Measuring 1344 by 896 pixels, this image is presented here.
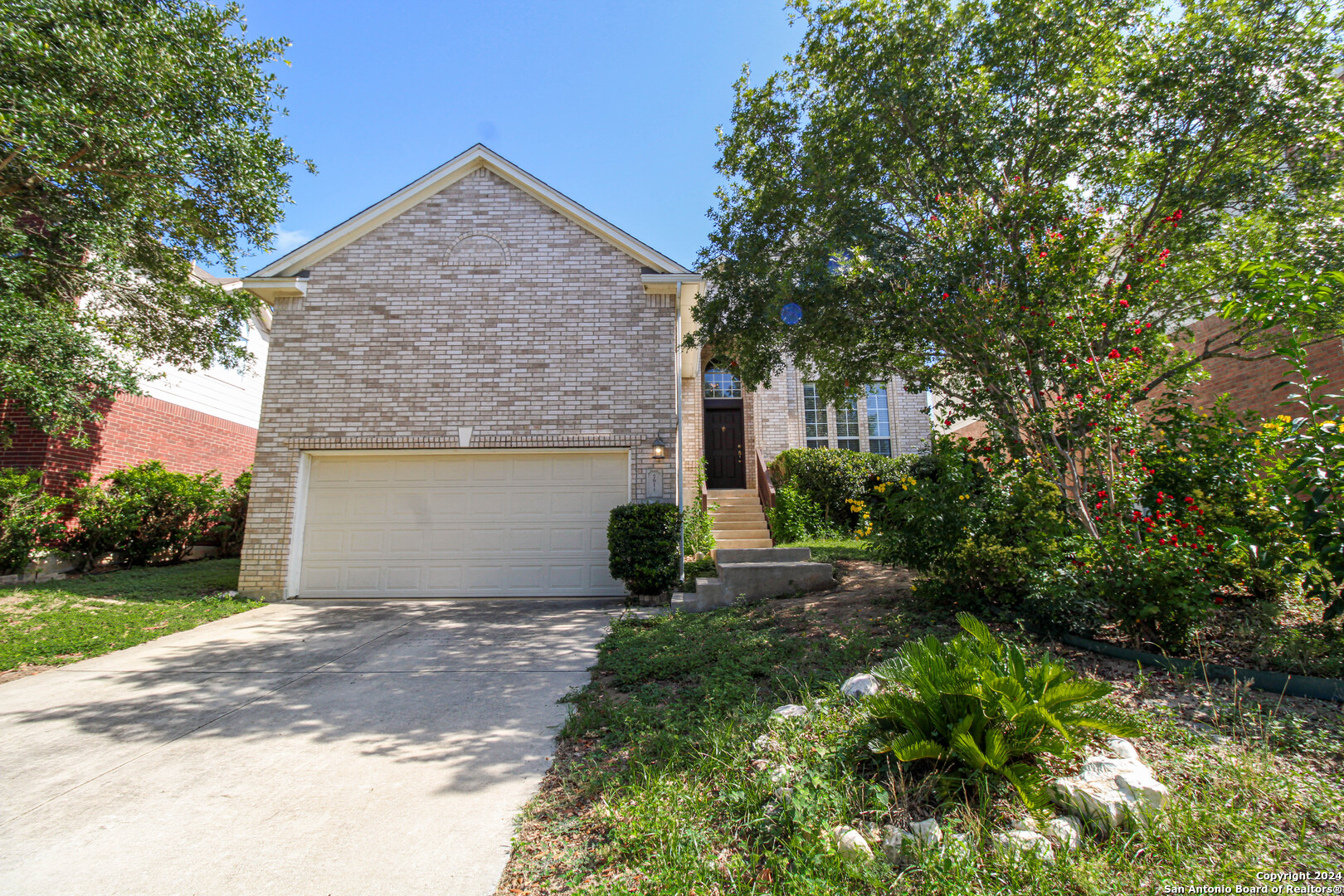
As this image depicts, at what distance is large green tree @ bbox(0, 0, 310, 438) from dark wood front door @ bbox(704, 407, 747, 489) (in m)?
9.55

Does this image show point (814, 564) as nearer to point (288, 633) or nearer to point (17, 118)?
point (288, 633)

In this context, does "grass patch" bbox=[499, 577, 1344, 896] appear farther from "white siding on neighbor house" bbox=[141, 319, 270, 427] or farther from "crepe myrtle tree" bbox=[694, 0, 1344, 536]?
"white siding on neighbor house" bbox=[141, 319, 270, 427]

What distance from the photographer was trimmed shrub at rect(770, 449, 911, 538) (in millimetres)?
12484

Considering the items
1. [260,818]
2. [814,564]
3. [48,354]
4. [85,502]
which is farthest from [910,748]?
[85,502]

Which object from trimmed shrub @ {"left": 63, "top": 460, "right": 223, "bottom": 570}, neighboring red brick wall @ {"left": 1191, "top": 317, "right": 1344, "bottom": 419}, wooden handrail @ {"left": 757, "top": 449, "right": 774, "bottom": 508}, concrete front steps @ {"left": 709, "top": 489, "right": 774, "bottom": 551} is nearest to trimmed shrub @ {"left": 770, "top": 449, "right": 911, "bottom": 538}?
wooden handrail @ {"left": 757, "top": 449, "right": 774, "bottom": 508}

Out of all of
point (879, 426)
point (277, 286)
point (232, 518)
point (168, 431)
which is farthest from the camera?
point (879, 426)

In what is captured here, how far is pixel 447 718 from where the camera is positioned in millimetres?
4004

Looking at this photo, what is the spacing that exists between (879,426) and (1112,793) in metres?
13.3

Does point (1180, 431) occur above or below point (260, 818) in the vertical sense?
above

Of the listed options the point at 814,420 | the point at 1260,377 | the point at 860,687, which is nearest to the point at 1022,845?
the point at 860,687

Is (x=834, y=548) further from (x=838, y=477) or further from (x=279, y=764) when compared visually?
(x=279, y=764)

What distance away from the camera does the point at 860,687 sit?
3486 mm

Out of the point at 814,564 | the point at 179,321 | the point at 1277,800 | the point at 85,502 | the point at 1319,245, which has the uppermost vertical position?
the point at 179,321

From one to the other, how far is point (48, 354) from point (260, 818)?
7.50 m
